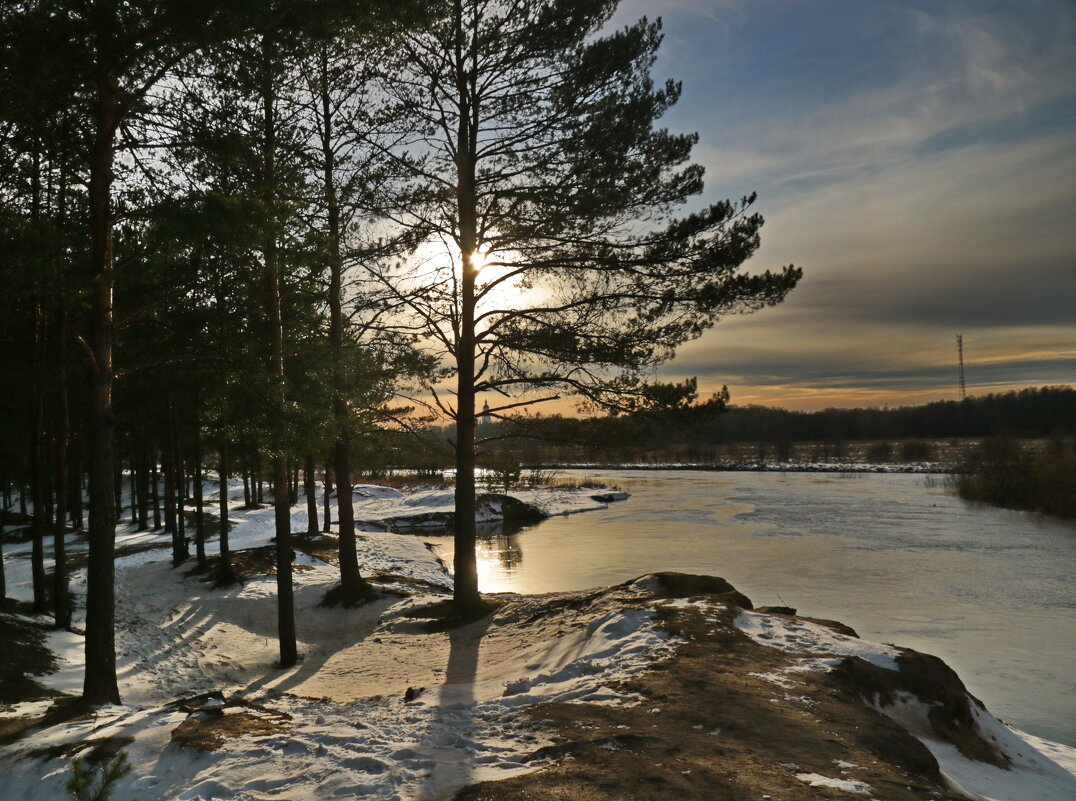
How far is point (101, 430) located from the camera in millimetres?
7609

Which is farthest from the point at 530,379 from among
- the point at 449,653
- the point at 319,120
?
the point at 319,120

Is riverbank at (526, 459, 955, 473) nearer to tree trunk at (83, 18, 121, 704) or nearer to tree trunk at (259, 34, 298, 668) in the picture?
tree trunk at (259, 34, 298, 668)

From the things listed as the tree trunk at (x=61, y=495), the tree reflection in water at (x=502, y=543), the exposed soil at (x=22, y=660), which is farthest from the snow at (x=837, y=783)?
the tree reflection in water at (x=502, y=543)

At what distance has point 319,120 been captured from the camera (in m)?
14.6

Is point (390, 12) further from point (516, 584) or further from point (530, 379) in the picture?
point (516, 584)

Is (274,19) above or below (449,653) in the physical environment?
above

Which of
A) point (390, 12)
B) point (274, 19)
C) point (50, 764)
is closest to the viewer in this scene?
point (50, 764)

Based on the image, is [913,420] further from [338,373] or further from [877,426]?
[338,373]

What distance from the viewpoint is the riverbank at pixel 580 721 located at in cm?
491

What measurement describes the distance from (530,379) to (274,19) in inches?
275

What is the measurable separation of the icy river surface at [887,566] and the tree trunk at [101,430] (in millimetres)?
11324

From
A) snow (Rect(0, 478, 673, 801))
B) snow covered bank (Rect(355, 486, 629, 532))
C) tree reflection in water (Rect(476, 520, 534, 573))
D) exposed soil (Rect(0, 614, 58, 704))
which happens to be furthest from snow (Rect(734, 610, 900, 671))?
snow covered bank (Rect(355, 486, 629, 532))

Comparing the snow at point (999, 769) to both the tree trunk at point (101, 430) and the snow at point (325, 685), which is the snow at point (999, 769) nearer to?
the snow at point (325, 685)

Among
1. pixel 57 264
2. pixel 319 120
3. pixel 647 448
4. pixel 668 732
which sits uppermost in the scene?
pixel 319 120
